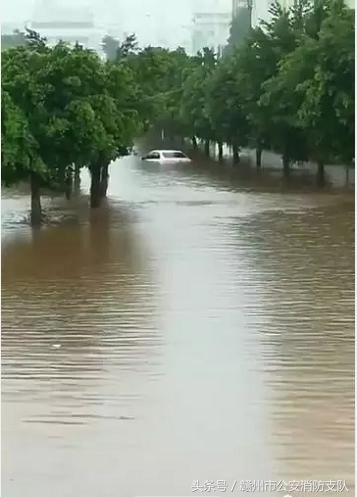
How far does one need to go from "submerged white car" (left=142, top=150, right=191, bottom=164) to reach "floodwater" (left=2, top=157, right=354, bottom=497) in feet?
21.9

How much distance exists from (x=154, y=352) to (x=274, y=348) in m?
0.51

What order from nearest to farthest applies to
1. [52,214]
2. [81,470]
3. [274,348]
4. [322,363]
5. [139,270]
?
[81,470]
[322,363]
[274,348]
[139,270]
[52,214]

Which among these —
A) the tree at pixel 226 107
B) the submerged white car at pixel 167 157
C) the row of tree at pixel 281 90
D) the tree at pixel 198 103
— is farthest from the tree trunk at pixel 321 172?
the tree at pixel 226 107

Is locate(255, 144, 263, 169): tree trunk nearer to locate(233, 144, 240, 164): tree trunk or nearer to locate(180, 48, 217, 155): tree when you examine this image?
locate(233, 144, 240, 164): tree trunk

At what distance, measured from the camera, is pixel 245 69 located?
17406mm

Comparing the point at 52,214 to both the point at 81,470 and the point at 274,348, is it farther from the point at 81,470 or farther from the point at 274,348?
the point at 81,470

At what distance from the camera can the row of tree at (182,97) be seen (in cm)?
948

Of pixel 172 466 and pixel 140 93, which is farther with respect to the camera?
pixel 140 93

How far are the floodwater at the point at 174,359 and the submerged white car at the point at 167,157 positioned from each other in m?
6.68

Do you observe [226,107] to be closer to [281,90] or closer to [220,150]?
[220,150]

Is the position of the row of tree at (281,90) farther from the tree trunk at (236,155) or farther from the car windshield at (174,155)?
the car windshield at (174,155)

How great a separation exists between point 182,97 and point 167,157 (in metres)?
1.03

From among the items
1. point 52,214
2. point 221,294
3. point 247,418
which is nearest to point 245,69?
point 52,214

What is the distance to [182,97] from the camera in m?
17.3
